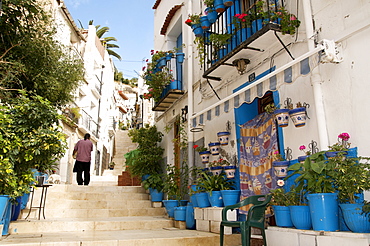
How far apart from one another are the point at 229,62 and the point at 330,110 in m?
2.45

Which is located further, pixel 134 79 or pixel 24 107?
pixel 134 79

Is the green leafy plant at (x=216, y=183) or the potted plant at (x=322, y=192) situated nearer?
the potted plant at (x=322, y=192)

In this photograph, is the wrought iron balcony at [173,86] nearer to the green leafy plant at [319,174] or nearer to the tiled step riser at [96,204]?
the tiled step riser at [96,204]

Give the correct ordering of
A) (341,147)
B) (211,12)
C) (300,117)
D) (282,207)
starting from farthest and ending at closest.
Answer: (211,12) < (300,117) < (282,207) < (341,147)

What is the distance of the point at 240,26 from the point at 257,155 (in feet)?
7.62

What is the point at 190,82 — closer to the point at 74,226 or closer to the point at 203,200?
the point at 203,200

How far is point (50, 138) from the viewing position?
582cm

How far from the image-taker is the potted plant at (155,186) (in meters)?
9.17

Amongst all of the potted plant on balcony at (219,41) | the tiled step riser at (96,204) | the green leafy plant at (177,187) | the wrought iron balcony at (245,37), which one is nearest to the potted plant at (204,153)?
the green leafy plant at (177,187)

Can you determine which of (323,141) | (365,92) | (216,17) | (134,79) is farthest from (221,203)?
(134,79)

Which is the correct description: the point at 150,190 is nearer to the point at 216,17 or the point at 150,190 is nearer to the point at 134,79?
the point at 216,17

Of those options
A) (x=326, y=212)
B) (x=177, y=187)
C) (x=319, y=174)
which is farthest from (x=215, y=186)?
(x=326, y=212)

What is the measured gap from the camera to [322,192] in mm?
3908

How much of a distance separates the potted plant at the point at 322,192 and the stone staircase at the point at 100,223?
2.14m
